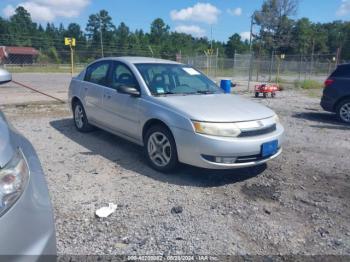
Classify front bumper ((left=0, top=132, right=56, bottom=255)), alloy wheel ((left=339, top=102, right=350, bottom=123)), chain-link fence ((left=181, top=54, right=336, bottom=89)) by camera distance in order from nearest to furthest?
front bumper ((left=0, top=132, right=56, bottom=255))
alloy wheel ((left=339, top=102, right=350, bottom=123))
chain-link fence ((left=181, top=54, right=336, bottom=89))

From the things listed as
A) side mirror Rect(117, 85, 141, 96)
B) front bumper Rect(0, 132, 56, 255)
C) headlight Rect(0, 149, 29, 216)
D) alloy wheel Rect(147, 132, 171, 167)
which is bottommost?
alloy wheel Rect(147, 132, 171, 167)

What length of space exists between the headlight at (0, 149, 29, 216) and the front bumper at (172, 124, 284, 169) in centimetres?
240

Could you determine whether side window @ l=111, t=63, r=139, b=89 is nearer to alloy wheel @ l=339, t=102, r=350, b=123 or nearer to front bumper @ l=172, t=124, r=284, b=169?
front bumper @ l=172, t=124, r=284, b=169

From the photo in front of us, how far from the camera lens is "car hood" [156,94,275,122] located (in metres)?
4.09

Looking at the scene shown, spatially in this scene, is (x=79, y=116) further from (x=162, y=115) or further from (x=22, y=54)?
(x=22, y=54)

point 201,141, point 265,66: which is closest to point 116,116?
point 201,141

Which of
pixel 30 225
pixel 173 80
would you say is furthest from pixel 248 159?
pixel 30 225

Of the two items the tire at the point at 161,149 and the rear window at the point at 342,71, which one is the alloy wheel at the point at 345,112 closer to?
the rear window at the point at 342,71

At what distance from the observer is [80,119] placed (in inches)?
260

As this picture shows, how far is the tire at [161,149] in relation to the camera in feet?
14.2

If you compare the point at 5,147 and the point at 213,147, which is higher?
the point at 5,147

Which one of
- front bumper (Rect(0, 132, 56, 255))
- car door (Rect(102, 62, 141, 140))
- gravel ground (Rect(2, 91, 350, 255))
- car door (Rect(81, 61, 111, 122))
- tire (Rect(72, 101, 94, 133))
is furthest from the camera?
tire (Rect(72, 101, 94, 133))

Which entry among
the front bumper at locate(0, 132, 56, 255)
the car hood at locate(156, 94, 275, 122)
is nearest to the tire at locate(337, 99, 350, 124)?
the car hood at locate(156, 94, 275, 122)

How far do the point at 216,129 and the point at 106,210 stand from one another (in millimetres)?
1578
